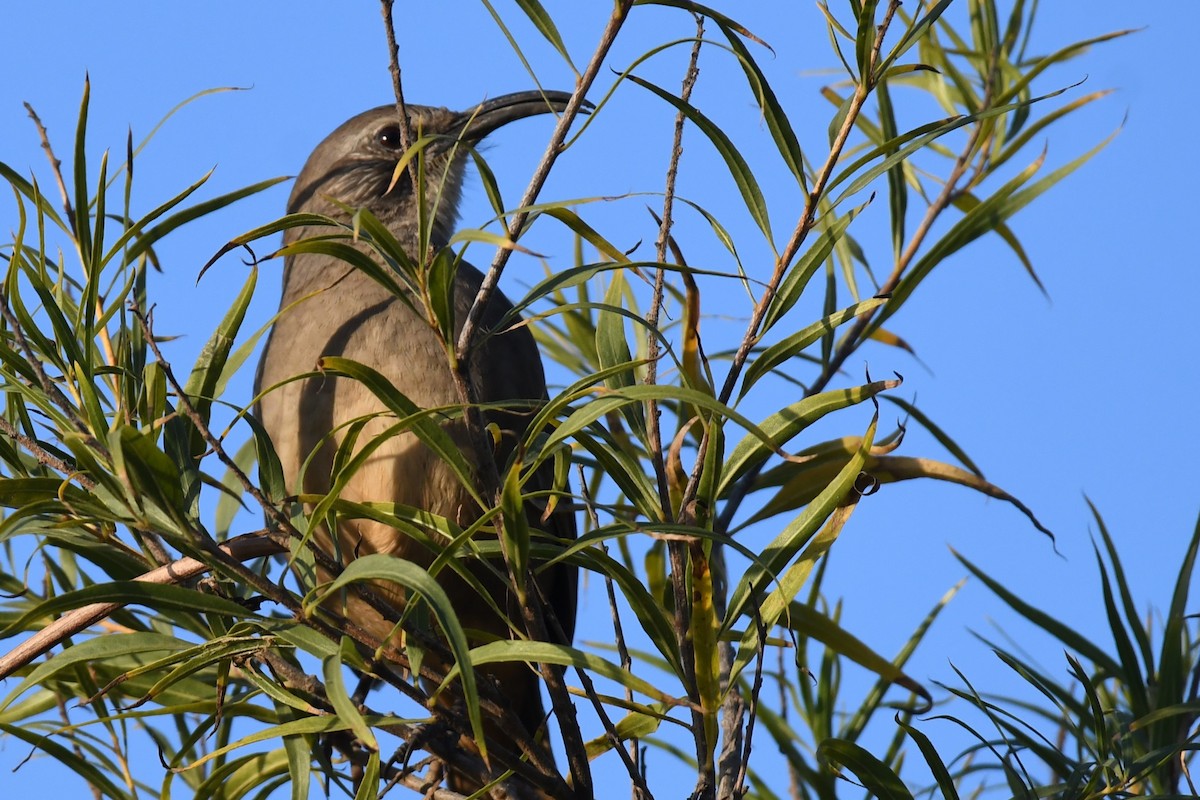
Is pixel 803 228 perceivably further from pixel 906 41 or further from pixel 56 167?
pixel 56 167

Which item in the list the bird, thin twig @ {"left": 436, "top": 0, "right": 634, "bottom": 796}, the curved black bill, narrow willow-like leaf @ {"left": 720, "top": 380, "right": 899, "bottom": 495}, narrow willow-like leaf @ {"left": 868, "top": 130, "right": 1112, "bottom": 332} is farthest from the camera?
the curved black bill

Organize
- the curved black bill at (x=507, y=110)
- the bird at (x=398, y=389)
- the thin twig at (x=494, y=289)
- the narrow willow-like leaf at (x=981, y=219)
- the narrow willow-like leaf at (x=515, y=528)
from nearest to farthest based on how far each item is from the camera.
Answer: the narrow willow-like leaf at (x=515, y=528)
the thin twig at (x=494, y=289)
the narrow willow-like leaf at (x=981, y=219)
the bird at (x=398, y=389)
the curved black bill at (x=507, y=110)

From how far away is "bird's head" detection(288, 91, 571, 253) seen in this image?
13.9ft

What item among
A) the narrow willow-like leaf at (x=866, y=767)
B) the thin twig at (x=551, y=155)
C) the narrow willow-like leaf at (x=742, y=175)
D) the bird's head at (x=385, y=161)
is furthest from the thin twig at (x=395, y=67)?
the bird's head at (x=385, y=161)

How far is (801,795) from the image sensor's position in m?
2.92

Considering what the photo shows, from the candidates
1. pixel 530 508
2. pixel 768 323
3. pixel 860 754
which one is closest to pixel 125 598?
pixel 768 323

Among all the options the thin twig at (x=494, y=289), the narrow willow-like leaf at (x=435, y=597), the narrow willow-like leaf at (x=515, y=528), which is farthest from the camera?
the thin twig at (x=494, y=289)

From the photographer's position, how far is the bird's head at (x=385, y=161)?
4.25 metres

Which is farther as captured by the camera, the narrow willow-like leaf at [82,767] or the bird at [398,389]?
the bird at [398,389]

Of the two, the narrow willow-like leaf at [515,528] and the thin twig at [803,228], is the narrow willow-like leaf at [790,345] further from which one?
the narrow willow-like leaf at [515,528]

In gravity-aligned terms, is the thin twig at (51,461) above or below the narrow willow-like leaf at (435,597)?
above

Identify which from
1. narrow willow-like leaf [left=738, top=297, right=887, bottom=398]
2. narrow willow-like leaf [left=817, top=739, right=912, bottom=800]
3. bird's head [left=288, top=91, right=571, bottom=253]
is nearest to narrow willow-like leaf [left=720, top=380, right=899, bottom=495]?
narrow willow-like leaf [left=738, top=297, right=887, bottom=398]

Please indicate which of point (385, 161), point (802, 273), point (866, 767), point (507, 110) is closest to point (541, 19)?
point (802, 273)

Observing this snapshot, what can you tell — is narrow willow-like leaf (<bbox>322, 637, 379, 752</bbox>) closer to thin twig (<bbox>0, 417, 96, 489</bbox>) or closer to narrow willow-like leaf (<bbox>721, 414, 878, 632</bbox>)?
thin twig (<bbox>0, 417, 96, 489</bbox>)
